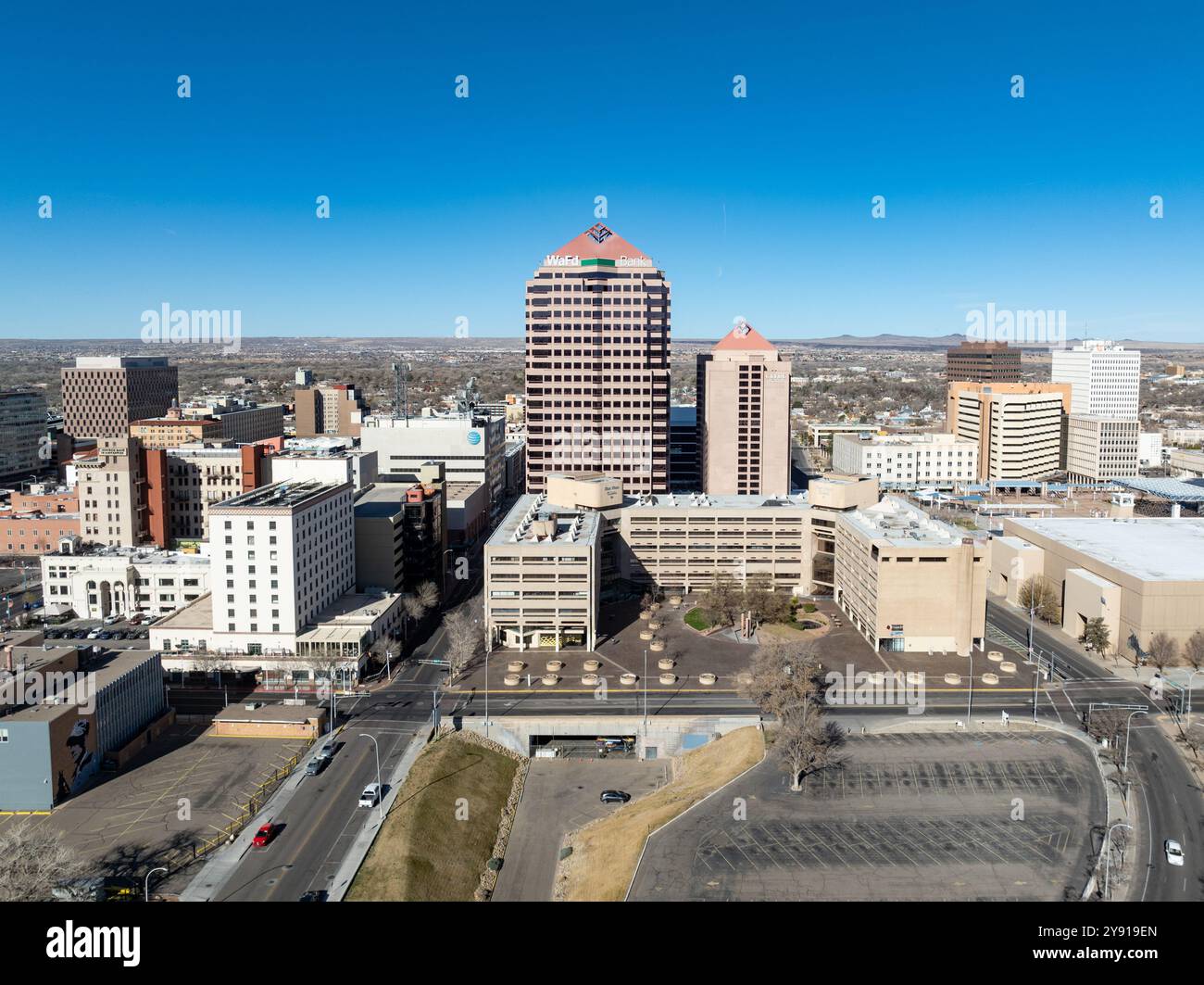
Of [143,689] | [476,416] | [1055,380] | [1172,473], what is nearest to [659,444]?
[476,416]

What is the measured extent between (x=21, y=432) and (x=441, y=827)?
90.6m

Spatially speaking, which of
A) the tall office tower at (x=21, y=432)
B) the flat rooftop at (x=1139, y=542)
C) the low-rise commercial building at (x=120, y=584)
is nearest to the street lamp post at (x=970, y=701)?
the flat rooftop at (x=1139, y=542)

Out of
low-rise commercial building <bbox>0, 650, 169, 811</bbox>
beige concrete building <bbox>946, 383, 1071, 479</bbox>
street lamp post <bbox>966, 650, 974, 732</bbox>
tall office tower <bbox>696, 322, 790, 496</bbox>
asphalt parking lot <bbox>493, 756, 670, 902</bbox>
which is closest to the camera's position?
asphalt parking lot <bbox>493, 756, 670, 902</bbox>

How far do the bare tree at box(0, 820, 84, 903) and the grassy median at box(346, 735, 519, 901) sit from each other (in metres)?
8.38

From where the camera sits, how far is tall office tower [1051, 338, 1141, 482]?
10562cm

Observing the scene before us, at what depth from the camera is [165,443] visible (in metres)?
100

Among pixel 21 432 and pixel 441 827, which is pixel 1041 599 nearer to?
pixel 441 827

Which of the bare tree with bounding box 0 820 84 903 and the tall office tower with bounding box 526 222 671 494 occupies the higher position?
the tall office tower with bounding box 526 222 671 494

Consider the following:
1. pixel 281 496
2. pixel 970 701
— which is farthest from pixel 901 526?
pixel 281 496

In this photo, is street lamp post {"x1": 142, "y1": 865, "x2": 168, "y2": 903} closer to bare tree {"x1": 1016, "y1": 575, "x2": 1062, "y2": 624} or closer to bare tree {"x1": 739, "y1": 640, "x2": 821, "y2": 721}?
bare tree {"x1": 739, "y1": 640, "x2": 821, "y2": 721}

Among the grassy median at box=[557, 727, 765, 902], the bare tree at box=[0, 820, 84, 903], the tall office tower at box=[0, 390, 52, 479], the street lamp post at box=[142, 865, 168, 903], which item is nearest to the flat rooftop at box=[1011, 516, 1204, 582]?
the grassy median at box=[557, 727, 765, 902]

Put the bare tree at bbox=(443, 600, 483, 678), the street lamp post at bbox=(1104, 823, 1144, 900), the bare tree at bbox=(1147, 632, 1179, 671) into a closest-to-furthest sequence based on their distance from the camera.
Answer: the street lamp post at bbox=(1104, 823, 1144, 900) < the bare tree at bbox=(443, 600, 483, 678) < the bare tree at bbox=(1147, 632, 1179, 671)

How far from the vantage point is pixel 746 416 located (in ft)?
261

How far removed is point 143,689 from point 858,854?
30187 millimetres
